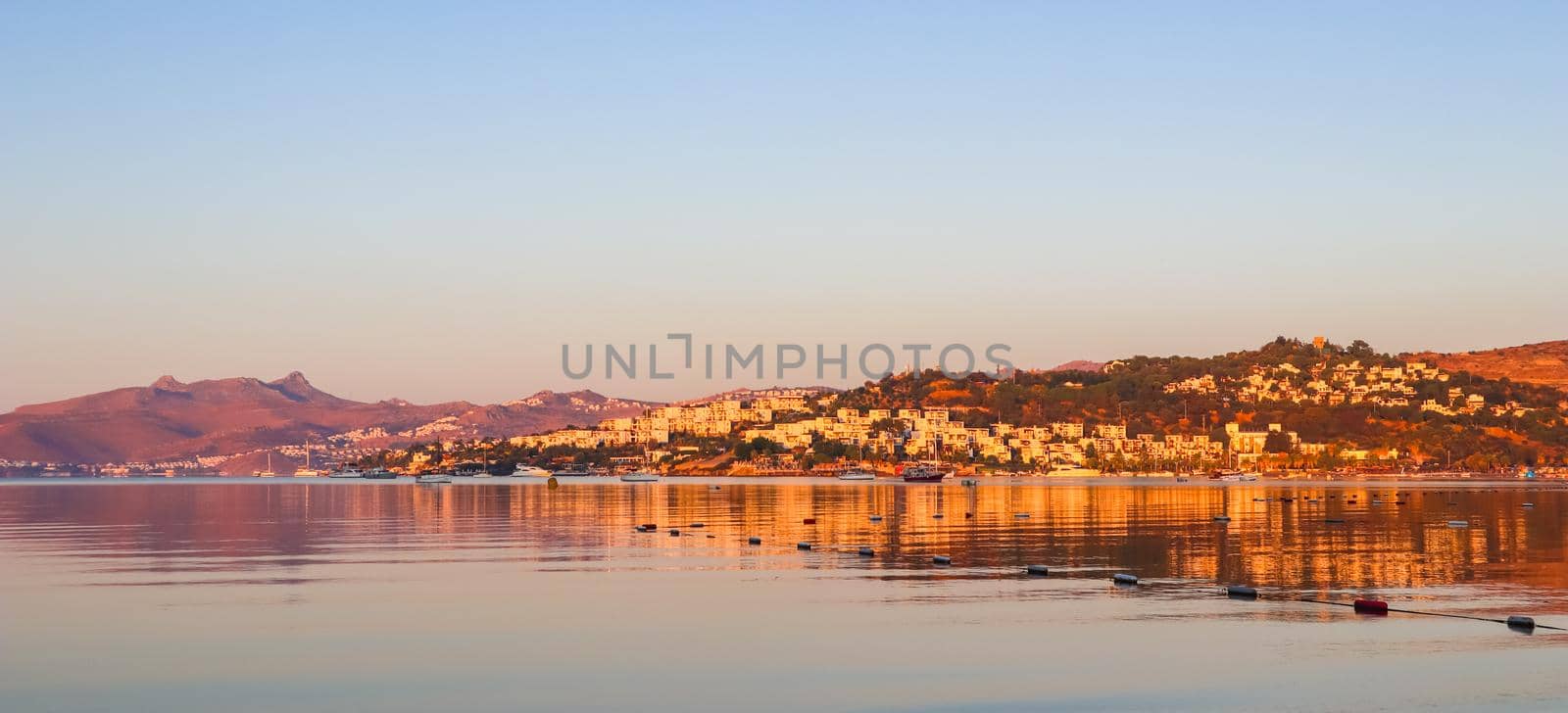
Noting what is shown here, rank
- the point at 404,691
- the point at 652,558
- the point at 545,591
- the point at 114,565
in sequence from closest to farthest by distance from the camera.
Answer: the point at 404,691, the point at 545,591, the point at 114,565, the point at 652,558

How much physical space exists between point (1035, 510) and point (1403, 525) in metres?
29.4

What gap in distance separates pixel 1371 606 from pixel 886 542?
30.1 m

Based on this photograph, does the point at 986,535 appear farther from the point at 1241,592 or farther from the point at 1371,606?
the point at 1371,606

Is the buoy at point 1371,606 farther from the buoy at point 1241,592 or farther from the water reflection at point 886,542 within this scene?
the water reflection at point 886,542

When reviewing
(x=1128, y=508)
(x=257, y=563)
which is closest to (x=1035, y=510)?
(x=1128, y=508)

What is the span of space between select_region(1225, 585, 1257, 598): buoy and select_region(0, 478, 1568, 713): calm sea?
502 millimetres

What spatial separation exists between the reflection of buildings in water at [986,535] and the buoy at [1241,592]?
3.17 meters

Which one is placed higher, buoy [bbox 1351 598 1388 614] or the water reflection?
buoy [bbox 1351 598 1388 614]

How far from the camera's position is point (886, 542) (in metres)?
62.6

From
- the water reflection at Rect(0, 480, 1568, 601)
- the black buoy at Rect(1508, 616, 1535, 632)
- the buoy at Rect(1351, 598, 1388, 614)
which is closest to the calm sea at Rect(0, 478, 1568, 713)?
the black buoy at Rect(1508, 616, 1535, 632)

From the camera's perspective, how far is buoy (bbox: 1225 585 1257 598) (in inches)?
1460

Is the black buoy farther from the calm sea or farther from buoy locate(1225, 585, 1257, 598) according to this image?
buoy locate(1225, 585, 1257, 598)

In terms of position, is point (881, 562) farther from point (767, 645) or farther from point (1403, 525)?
point (1403, 525)

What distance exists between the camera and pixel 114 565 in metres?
50.4
